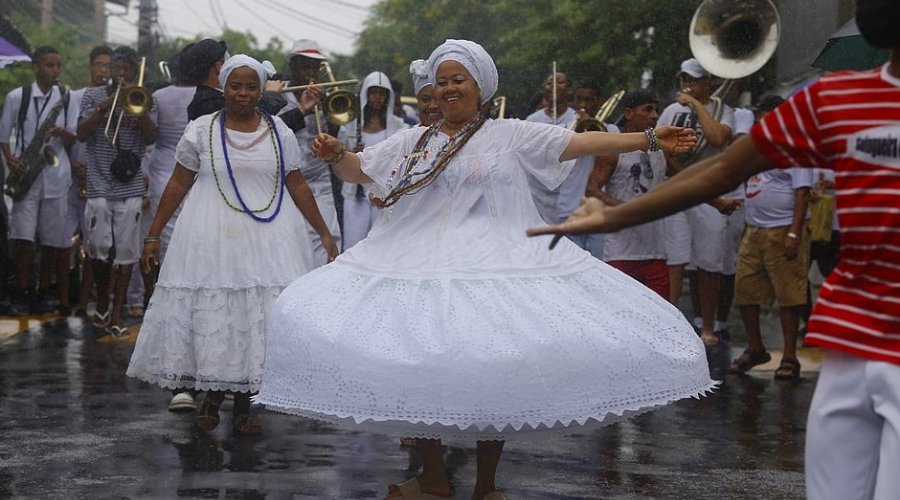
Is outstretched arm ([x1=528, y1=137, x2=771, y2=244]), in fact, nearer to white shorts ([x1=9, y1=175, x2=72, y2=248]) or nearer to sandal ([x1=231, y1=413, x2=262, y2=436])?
sandal ([x1=231, y1=413, x2=262, y2=436])

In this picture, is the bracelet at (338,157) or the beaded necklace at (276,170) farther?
the beaded necklace at (276,170)

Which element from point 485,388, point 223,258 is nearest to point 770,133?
point 485,388

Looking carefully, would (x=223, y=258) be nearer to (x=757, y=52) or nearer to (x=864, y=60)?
(x=864, y=60)

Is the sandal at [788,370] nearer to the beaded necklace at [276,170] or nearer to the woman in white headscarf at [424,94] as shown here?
the woman in white headscarf at [424,94]

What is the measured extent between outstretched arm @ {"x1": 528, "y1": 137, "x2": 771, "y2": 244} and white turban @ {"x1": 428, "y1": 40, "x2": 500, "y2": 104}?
9.78ft

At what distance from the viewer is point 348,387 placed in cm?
608

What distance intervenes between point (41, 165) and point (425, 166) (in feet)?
31.2

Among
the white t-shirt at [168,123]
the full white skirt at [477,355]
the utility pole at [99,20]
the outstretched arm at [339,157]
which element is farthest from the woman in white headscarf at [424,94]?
the utility pole at [99,20]

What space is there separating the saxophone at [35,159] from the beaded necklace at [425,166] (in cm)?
912

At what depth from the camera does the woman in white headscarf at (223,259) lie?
890 centimetres

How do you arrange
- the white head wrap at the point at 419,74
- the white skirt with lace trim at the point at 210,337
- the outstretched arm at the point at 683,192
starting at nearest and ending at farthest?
the outstretched arm at the point at 683,192, the white skirt with lace trim at the point at 210,337, the white head wrap at the point at 419,74

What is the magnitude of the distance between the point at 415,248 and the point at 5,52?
9286mm

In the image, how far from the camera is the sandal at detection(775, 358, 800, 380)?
1192 cm

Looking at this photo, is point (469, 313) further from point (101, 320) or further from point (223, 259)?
point (101, 320)
